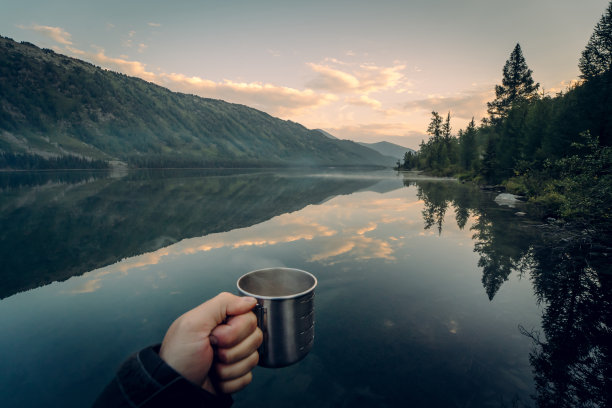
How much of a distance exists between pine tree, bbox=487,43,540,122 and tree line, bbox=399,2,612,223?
0.20m

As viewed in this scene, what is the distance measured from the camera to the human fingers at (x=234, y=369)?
1.98m

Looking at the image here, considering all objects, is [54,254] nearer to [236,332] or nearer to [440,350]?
[236,332]

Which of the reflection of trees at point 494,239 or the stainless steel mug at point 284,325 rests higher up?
the stainless steel mug at point 284,325

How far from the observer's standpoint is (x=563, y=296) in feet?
21.1

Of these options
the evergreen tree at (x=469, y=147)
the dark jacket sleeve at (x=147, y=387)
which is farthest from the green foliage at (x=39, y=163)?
the dark jacket sleeve at (x=147, y=387)

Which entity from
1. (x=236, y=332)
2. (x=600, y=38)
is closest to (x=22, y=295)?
(x=236, y=332)

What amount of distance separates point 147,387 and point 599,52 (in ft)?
141

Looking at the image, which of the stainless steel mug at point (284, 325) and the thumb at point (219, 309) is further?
the stainless steel mug at point (284, 325)

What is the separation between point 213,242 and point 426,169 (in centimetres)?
10442

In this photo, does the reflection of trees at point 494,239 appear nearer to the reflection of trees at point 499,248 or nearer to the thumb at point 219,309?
the reflection of trees at point 499,248

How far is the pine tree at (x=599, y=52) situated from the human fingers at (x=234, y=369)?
39.4 meters

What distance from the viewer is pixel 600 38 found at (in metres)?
27.3

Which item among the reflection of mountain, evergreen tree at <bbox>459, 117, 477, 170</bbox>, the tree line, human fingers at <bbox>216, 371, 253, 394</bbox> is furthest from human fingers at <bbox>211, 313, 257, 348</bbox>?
evergreen tree at <bbox>459, 117, 477, 170</bbox>

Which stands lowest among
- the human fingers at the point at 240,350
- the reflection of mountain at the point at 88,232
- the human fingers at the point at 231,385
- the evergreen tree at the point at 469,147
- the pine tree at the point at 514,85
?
the reflection of mountain at the point at 88,232
